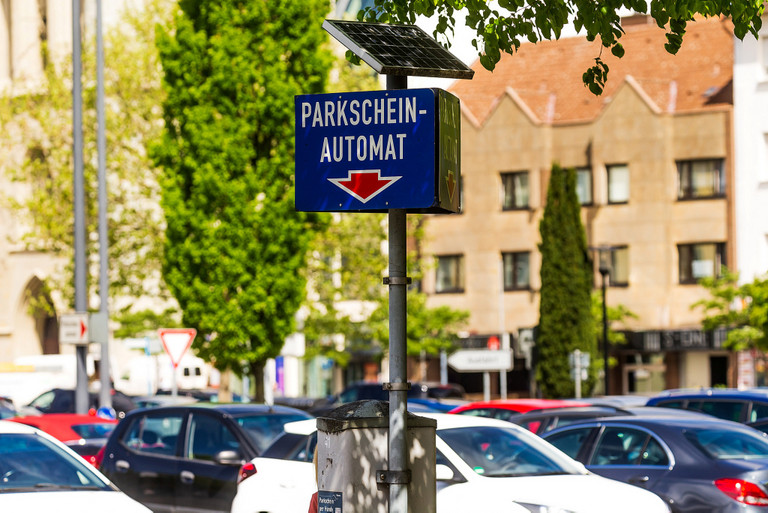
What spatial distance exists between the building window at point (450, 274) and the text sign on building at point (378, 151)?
4896 cm

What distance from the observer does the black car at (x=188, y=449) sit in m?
14.6

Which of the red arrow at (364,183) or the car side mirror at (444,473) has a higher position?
the red arrow at (364,183)

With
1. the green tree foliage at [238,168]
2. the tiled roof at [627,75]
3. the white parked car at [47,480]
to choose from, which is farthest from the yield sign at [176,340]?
the tiled roof at [627,75]

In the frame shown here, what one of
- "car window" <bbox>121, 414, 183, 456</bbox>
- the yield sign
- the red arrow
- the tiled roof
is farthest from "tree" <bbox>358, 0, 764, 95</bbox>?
the tiled roof

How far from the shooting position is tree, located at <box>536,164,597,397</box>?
46.3 meters

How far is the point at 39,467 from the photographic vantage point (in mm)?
10023

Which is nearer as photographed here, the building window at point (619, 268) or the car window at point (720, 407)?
the car window at point (720, 407)

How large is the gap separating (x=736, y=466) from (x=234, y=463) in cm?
464

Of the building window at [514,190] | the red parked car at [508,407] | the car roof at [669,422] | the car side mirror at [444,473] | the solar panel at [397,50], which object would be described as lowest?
the red parked car at [508,407]

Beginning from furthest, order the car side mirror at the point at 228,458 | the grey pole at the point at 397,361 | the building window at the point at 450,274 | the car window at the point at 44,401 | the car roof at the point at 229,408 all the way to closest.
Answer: the building window at the point at 450,274 < the car window at the point at 44,401 < the car roof at the point at 229,408 < the car side mirror at the point at 228,458 < the grey pole at the point at 397,361

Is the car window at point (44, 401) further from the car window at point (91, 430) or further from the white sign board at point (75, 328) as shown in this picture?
the car window at point (91, 430)

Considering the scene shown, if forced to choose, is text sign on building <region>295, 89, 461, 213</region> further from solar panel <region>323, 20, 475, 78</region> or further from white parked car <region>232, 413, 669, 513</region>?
white parked car <region>232, 413, 669, 513</region>

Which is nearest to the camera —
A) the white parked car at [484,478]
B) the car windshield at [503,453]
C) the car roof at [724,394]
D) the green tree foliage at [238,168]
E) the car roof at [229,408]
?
the white parked car at [484,478]

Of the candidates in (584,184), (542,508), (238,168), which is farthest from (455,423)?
(584,184)
